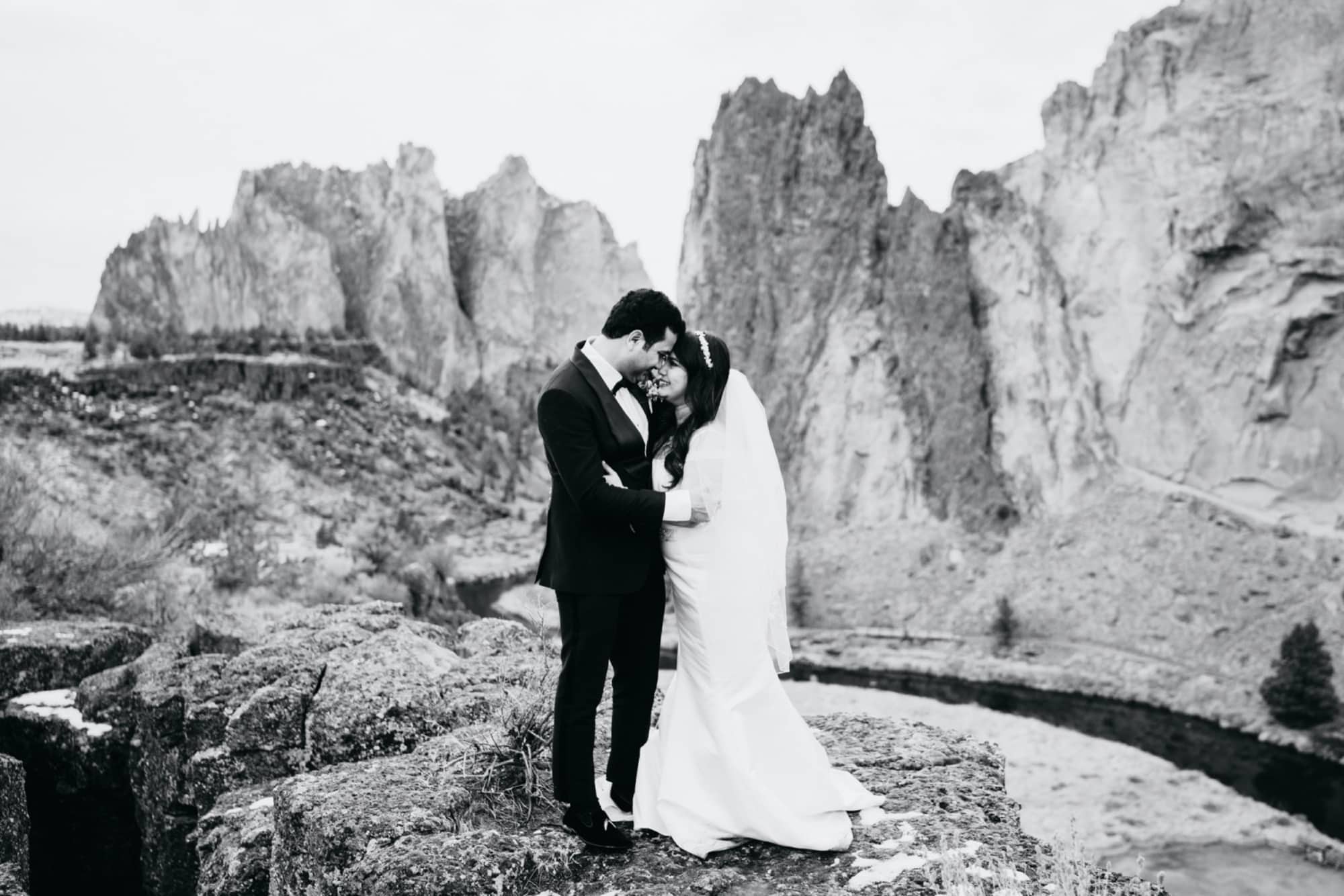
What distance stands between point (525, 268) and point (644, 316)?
106584 mm

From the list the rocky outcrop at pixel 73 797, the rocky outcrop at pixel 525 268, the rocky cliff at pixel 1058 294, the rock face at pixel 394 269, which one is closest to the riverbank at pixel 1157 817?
the rocky outcrop at pixel 73 797

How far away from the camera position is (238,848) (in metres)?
4.93

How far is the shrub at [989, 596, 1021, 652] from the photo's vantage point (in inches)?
1330

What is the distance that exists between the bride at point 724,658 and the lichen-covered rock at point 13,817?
3.52 metres

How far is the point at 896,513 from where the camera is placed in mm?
45969

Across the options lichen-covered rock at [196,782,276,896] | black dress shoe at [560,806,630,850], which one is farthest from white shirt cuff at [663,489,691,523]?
lichen-covered rock at [196,782,276,896]

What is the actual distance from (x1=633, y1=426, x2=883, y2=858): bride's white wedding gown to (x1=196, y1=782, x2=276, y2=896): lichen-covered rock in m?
1.88

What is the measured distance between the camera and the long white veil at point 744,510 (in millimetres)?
4367

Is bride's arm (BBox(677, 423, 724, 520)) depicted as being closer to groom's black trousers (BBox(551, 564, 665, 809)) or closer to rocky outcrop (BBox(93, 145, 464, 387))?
groom's black trousers (BBox(551, 564, 665, 809))

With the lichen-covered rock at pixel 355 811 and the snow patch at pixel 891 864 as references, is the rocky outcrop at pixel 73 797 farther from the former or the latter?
the snow patch at pixel 891 864

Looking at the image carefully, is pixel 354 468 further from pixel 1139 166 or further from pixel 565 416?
pixel 565 416

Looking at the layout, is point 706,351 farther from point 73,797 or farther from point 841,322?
point 841,322

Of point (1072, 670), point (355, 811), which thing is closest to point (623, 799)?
point (355, 811)

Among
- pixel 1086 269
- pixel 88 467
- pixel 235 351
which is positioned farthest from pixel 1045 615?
pixel 235 351
